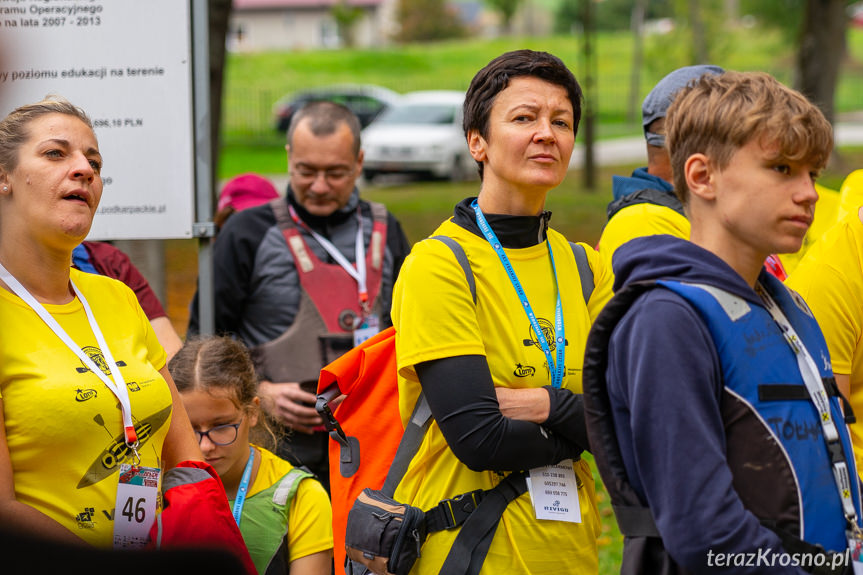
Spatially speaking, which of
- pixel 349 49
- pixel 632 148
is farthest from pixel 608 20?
pixel 632 148

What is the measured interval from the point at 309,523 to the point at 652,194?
1.64 m

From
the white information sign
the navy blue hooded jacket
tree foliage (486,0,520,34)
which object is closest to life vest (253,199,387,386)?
the white information sign

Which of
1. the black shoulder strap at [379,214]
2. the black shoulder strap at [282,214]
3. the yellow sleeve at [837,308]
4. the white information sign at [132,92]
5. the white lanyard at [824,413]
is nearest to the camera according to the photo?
the white lanyard at [824,413]

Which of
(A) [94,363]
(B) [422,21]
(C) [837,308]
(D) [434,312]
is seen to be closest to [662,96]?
(C) [837,308]

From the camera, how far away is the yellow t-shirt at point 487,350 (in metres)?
2.86

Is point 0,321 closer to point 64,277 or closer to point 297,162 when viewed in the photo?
point 64,277

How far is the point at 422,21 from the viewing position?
63.2 meters

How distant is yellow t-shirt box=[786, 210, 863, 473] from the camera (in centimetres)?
293

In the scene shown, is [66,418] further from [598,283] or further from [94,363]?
[598,283]

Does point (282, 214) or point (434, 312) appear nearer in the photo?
point (434, 312)

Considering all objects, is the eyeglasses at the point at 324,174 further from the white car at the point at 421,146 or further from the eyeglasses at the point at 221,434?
the white car at the point at 421,146

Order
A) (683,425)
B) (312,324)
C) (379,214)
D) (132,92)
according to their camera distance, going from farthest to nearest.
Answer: (379,214) < (312,324) < (132,92) < (683,425)

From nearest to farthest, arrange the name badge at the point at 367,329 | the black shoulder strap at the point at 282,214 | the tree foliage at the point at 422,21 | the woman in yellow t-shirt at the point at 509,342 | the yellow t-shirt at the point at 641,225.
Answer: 1. the woman in yellow t-shirt at the point at 509,342
2. the yellow t-shirt at the point at 641,225
3. the name badge at the point at 367,329
4. the black shoulder strap at the point at 282,214
5. the tree foliage at the point at 422,21

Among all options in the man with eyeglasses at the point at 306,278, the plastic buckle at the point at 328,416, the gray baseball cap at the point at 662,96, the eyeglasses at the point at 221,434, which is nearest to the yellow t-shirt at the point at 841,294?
the gray baseball cap at the point at 662,96
